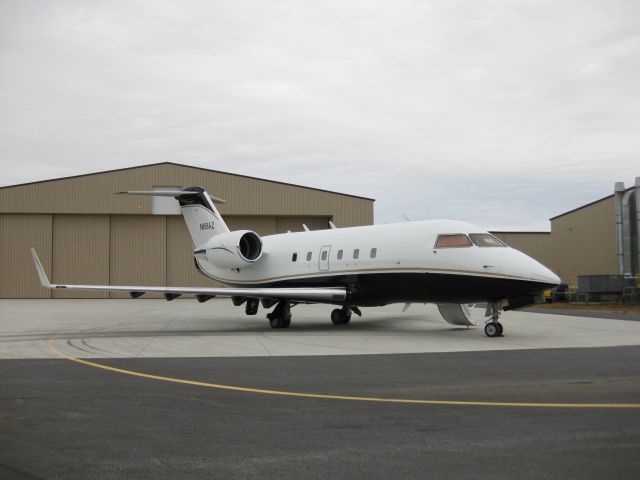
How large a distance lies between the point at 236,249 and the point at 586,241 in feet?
93.7

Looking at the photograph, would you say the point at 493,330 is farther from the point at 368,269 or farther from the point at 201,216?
the point at 201,216

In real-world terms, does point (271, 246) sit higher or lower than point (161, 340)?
higher

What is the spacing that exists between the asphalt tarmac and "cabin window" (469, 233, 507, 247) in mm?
5898

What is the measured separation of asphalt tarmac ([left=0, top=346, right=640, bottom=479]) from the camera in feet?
16.2

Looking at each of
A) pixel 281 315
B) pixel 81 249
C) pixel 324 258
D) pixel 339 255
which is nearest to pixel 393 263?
pixel 339 255

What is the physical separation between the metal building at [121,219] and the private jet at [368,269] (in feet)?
55.3

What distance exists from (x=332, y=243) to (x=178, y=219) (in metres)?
23.4

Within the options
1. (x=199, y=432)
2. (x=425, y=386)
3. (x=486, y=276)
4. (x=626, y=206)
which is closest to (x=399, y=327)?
(x=486, y=276)

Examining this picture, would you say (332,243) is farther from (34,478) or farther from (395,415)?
(34,478)

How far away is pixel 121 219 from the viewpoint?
4091 centimetres

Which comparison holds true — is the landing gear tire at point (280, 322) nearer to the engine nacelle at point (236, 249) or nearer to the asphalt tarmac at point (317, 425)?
the engine nacelle at point (236, 249)

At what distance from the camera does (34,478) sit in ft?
15.3

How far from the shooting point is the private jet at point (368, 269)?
51.3 ft

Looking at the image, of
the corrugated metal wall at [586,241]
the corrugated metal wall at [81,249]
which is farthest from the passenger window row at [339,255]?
the corrugated metal wall at [586,241]
